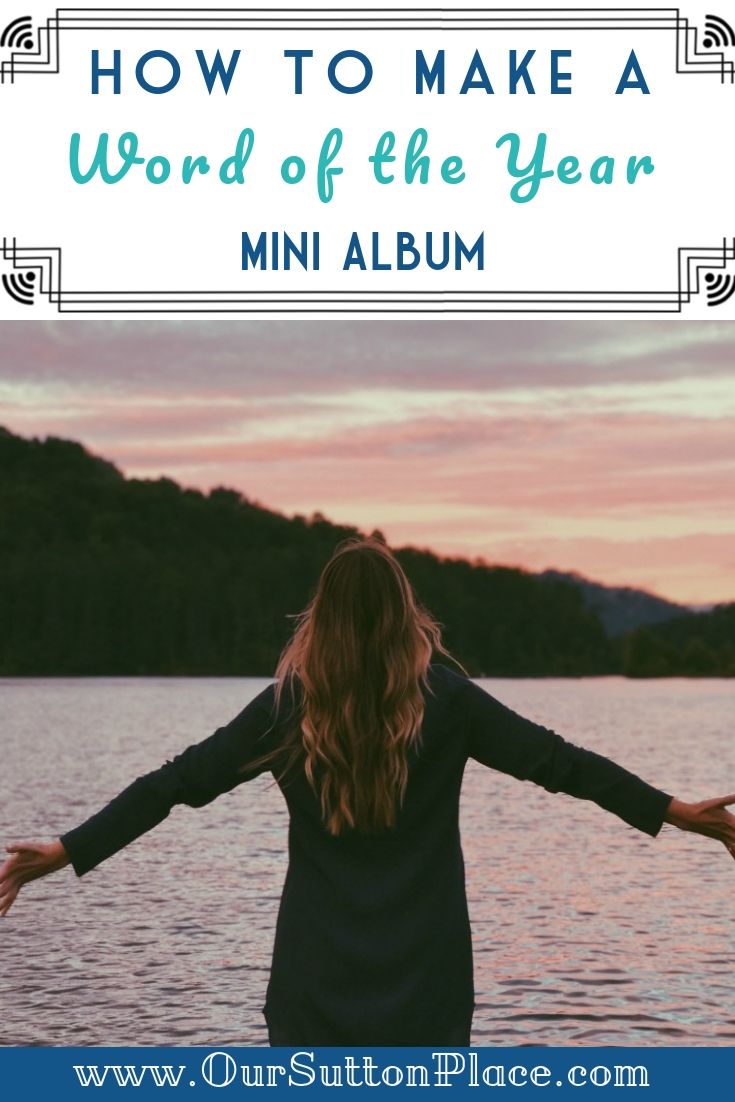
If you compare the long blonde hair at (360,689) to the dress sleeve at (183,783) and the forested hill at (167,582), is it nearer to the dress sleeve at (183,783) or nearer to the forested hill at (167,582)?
the dress sleeve at (183,783)

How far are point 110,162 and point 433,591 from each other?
152926 mm

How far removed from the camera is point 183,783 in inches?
167

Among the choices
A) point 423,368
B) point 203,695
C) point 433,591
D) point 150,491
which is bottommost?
point 203,695

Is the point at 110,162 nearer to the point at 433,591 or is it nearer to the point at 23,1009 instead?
the point at 23,1009

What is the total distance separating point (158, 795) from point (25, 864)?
1.69 ft

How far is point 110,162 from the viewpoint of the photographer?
9.48 m

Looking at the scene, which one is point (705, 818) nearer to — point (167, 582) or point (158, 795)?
point (158, 795)

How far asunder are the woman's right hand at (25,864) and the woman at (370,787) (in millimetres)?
468

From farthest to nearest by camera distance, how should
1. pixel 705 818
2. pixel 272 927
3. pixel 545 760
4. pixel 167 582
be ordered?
1. pixel 167 582
2. pixel 272 927
3. pixel 705 818
4. pixel 545 760

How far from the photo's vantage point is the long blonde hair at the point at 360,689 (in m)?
4.04

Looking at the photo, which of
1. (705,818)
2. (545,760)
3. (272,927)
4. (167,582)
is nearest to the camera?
(545,760)

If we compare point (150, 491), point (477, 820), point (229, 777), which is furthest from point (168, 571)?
point (229, 777)

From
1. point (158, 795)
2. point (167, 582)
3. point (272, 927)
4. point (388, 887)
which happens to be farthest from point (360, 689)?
point (167, 582)
